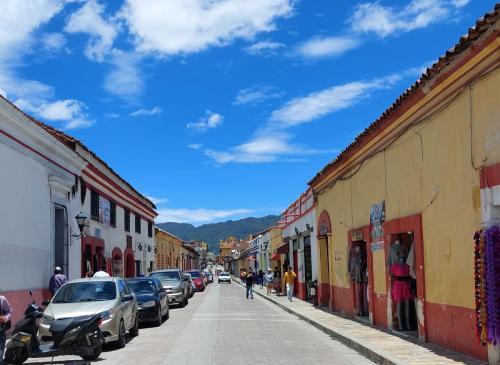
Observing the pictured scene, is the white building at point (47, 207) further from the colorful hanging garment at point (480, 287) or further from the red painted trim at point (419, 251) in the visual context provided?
the colorful hanging garment at point (480, 287)

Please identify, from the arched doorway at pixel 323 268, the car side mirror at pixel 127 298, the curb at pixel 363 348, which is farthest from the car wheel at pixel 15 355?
the arched doorway at pixel 323 268

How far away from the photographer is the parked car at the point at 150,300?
720 inches

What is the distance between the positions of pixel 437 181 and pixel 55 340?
7.28 metres

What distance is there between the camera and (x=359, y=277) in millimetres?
17531

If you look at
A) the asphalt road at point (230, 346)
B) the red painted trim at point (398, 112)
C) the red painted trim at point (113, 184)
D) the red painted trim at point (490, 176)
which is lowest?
the asphalt road at point (230, 346)

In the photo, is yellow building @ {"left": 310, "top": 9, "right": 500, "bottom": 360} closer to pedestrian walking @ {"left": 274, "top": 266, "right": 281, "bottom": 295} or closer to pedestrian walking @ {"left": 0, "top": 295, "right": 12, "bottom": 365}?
pedestrian walking @ {"left": 0, "top": 295, "right": 12, "bottom": 365}

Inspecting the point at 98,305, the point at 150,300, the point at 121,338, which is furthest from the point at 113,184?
the point at 98,305

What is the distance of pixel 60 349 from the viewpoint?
9.95 meters

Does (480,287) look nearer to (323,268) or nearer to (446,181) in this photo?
(446,181)

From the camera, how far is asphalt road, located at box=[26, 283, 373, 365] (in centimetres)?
1093

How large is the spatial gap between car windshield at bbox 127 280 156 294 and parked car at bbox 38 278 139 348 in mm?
5028

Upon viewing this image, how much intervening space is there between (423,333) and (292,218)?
2141 centimetres

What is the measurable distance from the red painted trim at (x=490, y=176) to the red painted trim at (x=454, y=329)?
216 centimetres

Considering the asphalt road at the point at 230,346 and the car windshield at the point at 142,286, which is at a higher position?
the car windshield at the point at 142,286
